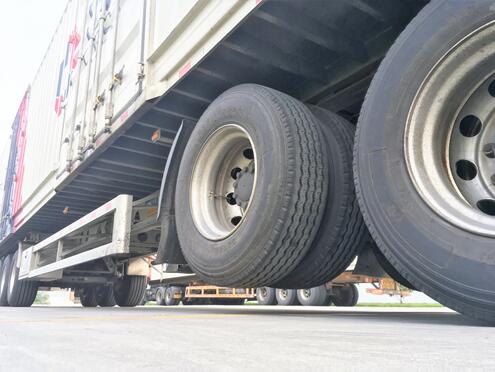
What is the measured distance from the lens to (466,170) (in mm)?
1910

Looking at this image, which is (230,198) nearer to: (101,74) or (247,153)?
(247,153)

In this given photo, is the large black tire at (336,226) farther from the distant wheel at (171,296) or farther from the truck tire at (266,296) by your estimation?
the distant wheel at (171,296)

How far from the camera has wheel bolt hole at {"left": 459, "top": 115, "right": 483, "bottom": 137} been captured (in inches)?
74.8

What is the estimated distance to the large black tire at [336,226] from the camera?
2420 mm

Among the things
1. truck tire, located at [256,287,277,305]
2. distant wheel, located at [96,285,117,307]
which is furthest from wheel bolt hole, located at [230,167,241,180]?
truck tire, located at [256,287,277,305]

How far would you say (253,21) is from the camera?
251 cm

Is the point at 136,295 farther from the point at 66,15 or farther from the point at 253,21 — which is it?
the point at 253,21

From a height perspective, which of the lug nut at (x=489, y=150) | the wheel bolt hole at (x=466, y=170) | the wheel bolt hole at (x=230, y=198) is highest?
the wheel bolt hole at (x=230, y=198)

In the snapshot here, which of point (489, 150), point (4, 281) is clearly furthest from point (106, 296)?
point (489, 150)

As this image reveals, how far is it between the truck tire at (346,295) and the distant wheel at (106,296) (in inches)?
184

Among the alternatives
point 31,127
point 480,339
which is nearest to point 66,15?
point 31,127

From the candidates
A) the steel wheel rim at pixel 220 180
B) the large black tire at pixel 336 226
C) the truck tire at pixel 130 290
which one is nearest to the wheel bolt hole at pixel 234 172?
the steel wheel rim at pixel 220 180

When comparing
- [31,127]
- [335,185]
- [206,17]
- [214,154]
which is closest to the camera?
[335,185]

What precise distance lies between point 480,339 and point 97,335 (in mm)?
1257
